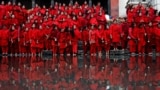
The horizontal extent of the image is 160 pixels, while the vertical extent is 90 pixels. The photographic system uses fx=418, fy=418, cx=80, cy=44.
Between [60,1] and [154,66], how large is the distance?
26.0 meters

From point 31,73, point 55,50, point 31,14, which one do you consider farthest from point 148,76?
point 31,14

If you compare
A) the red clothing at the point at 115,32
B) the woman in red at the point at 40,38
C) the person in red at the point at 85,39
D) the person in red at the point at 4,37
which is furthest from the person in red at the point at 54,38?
the red clothing at the point at 115,32

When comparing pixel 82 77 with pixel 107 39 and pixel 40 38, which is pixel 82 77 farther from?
pixel 40 38

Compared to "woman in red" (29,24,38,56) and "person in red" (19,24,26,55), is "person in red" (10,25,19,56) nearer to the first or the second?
"person in red" (19,24,26,55)

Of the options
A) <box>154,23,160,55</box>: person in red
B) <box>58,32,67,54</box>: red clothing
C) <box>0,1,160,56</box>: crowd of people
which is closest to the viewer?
<box>154,23,160,55</box>: person in red

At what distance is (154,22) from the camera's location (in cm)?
2195

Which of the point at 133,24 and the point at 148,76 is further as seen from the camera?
the point at 133,24

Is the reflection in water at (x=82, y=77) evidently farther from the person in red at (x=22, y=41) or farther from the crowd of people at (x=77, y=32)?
the person in red at (x=22, y=41)

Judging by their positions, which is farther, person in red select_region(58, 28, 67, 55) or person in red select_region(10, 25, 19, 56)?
person in red select_region(10, 25, 19, 56)

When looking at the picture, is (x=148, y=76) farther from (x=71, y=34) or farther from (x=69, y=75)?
(x=71, y=34)

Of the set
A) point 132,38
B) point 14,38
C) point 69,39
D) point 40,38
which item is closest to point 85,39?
point 69,39

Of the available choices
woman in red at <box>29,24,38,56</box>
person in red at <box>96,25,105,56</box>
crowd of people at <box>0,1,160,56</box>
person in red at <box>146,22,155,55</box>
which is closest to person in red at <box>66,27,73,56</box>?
crowd of people at <box>0,1,160,56</box>

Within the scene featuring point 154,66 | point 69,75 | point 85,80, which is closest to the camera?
point 85,80

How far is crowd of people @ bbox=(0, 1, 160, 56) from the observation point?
22.0 meters
